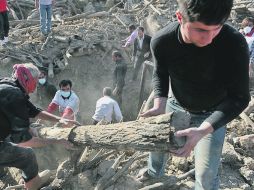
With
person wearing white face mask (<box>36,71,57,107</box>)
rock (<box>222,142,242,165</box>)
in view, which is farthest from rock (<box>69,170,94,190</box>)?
person wearing white face mask (<box>36,71,57,107</box>)

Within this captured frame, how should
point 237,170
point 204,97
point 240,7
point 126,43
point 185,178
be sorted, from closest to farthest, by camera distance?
point 204,97, point 185,178, point 237,170, point 126,43, point 240,7

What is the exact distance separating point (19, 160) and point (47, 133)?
572 millimetres

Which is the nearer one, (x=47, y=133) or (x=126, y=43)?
(x=47, y=133)

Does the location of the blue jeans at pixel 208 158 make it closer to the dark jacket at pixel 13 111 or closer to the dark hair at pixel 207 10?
the dark hair at pixel 207 10

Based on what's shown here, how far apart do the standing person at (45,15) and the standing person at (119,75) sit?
2.83 meters

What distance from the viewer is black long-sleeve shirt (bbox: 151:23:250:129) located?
3334 millimetres

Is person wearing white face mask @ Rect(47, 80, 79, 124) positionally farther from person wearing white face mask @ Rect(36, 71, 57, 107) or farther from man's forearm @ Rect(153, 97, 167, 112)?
man's forearm @ Rect(153, 97, 167, 112)

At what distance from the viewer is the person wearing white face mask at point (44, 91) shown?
9.50 m

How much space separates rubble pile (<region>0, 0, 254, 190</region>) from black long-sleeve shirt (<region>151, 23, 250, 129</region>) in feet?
5.61

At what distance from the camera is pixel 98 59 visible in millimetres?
12469

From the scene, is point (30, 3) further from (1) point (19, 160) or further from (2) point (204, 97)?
(2) point (204, 97)

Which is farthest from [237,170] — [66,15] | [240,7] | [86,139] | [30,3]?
[30,3]

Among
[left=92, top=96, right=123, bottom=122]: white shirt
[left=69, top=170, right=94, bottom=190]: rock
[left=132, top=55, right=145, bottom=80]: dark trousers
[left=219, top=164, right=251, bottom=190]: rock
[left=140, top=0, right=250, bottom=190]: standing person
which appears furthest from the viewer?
[left=132, top=55, right=145, bottom=80]: dark trousers

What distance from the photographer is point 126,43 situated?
1237 cm
